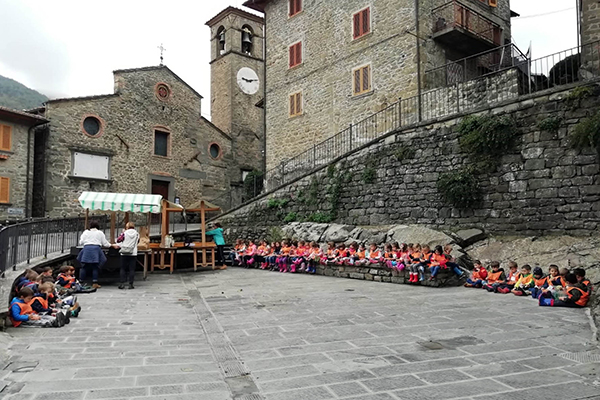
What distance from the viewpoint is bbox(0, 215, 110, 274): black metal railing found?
7.46 m

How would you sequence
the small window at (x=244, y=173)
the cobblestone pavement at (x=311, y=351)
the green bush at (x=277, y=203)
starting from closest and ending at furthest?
the cobblestone pavement at (x=311, y=351), the green bush at (x=277, y=203), the small window at (x=244, y=173)

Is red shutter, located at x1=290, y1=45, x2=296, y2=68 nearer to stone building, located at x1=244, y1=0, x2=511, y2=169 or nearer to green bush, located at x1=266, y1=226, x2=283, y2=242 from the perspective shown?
stone building, located at x1=244, y1=0, x2=511, y2=169

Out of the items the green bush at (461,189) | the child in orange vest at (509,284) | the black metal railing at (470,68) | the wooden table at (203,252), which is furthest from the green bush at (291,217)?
the child in orange vest at (509,284)

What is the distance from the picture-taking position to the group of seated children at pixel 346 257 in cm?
977

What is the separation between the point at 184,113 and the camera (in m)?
25.5

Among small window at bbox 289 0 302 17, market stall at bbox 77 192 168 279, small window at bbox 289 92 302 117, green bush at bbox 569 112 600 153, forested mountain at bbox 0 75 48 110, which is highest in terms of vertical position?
forested mountain at bbox 0 75 48 110

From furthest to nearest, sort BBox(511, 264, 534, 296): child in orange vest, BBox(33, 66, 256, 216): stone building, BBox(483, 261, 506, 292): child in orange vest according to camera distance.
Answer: BBox(33, 66, 256, 216): stone building, BBox(483, 261, 506, 292): child in orange vest, BBox(511, 264, 534, 296): child in orange vest

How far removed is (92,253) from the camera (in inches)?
371

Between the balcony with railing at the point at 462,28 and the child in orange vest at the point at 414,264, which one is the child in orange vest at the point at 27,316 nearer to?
the child in orange vest at the point at 414,264

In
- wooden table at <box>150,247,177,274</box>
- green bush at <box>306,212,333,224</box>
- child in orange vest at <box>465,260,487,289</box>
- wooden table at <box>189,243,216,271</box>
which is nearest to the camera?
child in orange vest at <box>465,260,487,289</box>

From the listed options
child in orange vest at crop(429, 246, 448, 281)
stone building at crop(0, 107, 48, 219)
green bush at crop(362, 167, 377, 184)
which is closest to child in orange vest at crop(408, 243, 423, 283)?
child in orange vest at crop(429, 246, 448, 281)

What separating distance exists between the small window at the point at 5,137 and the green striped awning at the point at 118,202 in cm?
938

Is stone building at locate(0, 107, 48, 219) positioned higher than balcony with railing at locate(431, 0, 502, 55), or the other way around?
balcony with railing at locate(431, 0, 502, 55)

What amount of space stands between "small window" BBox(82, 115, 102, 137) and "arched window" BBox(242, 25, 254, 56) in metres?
12.1
